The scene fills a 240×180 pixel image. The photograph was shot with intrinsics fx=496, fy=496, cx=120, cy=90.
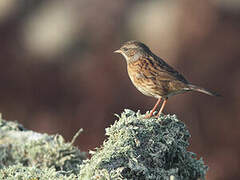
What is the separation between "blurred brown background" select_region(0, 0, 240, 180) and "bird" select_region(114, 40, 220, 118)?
3.87 m

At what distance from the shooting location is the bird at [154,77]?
4.53 meters

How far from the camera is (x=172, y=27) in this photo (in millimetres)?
9758

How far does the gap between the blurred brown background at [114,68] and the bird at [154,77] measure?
3867 mm

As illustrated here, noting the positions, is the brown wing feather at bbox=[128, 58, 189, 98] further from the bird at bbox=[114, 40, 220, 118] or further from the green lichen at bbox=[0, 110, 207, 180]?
the green lichen at bbox=[0, 110, 207, 180]

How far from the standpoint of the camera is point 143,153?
9.69ft

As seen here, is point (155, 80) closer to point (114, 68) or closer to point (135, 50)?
point (135, 50)

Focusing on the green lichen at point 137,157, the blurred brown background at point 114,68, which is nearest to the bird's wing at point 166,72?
the green lichen at point 137,157

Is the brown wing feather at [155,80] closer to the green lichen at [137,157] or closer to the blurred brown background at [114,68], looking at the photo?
the green lichen at [137,157]

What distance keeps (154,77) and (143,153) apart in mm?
1764

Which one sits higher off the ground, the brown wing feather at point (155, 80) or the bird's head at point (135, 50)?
the bird's head at point (135, 50)

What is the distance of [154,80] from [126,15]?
609 cm

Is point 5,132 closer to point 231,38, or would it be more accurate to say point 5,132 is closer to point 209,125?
point 209,125

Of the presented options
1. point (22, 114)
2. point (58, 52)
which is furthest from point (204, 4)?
point (22, 114)

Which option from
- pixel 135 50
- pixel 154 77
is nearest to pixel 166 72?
pixel 154 77
